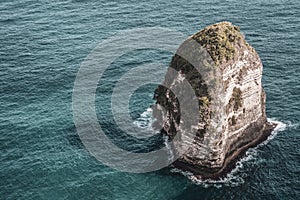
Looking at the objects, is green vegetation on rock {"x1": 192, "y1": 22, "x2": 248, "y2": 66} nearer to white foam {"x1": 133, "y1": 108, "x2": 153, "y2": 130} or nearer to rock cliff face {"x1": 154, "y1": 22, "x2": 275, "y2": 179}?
rock cliff face {"x1": 154, "y1": 22, "x2": 275, "y2": 179}

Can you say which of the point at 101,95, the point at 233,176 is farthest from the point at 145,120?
the point at 233,176

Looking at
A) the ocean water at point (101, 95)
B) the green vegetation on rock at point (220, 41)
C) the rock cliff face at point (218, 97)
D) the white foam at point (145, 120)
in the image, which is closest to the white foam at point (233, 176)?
the ocean water at point (101, 95)

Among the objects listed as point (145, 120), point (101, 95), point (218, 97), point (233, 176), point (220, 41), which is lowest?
point (233, 176)

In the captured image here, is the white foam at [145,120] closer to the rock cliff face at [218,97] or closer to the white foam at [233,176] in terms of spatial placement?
the rock cliff face at [218,97]

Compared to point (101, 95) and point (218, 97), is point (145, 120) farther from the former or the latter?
point (218, 97)

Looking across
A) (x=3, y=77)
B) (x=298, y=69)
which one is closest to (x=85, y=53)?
(x=3, y=77)

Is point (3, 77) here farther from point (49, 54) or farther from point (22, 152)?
point (22, 152)
